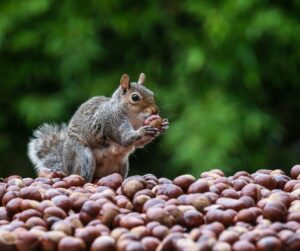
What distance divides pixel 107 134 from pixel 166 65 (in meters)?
3.57

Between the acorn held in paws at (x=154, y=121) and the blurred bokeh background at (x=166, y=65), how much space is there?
2702 millimetres

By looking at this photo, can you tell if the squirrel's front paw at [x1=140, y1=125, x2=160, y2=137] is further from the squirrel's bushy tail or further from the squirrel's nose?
the squirrel's bushy tail

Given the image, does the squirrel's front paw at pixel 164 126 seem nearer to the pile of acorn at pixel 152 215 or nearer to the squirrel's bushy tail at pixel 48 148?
the pile of acorn at pixel 152 215

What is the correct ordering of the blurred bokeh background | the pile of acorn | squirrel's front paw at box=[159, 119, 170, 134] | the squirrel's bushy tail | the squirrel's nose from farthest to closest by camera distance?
the blurred bokeh background, the squirrel's bushy tail, the squirrel's nose, squirrel's front paw at box=[159, 119, 170, 134], the pile of acorn

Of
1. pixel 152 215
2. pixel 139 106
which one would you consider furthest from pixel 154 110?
pixel 152 215

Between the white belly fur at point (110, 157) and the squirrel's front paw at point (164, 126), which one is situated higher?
the white belly fur at point (110, 157)

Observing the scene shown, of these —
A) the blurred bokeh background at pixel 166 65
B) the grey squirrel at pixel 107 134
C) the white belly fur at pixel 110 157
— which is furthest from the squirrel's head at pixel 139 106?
the blurred bokeh background at pixel 166 65

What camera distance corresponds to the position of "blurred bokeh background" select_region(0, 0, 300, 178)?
6.46 meters

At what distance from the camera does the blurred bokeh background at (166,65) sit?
6.46 m

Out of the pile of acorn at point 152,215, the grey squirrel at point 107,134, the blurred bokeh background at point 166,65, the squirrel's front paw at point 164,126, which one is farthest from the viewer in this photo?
the blurred bokeh background at point 166,65

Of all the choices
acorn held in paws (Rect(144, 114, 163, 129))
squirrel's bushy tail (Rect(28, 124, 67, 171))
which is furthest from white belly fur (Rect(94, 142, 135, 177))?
squirrel's bushy tail (Rect(28, 124, 67, 171))

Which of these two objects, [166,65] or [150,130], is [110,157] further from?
[166,65]

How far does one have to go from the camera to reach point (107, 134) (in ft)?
11.5

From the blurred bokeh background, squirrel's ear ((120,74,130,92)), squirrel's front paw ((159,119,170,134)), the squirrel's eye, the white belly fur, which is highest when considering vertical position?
the blurred bokeh background
